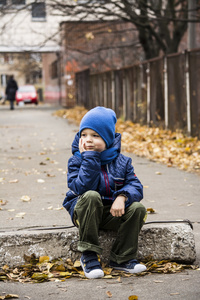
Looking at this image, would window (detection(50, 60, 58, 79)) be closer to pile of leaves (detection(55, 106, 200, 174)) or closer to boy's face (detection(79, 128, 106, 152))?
pile of leaves (detection(55, 106, 200, 174))

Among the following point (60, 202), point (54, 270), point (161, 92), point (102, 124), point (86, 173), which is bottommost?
point (60, 202)

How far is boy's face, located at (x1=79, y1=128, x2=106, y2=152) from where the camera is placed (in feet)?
13.9

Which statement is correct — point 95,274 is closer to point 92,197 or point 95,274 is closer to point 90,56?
point 92,197

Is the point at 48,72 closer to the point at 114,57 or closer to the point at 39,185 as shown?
the point at 114,57

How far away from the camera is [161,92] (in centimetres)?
1553

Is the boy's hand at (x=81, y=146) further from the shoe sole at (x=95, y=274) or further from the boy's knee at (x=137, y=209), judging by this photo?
the shoe sole at (x=95, y=274)

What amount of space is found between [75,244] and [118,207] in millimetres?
535

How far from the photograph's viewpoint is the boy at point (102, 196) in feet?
13.5

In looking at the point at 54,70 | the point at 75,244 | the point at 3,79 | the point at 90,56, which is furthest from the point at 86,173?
the point at 3,79

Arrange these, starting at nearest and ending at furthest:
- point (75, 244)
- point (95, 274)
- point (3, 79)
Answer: point (95, 274), point (75, 244), point (3, 79)

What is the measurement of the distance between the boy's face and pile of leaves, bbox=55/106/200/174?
4.86 m

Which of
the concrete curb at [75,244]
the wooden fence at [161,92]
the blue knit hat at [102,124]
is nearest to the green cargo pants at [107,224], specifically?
the concrete curb at [75,244]

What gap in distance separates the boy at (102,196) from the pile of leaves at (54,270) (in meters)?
0.10

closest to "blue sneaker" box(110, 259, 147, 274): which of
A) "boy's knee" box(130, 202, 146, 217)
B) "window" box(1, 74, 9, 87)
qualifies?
"boy's knee" box(130, 202, 146, 217)
